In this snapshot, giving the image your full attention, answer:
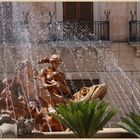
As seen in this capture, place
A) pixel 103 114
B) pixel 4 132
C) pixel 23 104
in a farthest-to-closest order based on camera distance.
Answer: pixel 23 104
pixel 103 114
pixel 4 132

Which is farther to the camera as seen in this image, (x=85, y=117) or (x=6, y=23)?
(x=6, y=23)

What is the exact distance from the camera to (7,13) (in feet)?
60.7

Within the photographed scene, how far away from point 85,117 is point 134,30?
11848 millimetres

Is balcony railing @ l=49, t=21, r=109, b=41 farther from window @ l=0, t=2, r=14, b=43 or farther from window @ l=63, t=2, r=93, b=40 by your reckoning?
window @ l=0, t=2, r=14, b=43

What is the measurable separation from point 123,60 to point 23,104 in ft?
31.4

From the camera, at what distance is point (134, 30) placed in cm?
1900

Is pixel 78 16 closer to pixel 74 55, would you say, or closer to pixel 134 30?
pixel 74 55

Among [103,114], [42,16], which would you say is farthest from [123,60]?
[103,114]

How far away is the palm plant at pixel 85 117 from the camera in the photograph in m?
7.32

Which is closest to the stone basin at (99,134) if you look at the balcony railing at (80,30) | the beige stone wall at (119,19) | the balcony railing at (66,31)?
the balcony railing at (66,31)

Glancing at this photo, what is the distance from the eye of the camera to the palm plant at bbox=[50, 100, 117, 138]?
7320 mm

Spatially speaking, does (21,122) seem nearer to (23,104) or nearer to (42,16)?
(23,104)

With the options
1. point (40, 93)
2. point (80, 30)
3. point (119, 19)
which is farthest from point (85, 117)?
point (119, 19)

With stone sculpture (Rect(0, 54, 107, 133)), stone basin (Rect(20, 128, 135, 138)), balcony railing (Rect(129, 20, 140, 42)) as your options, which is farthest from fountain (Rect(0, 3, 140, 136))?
stone basin (Rect(20, 128, 135, 138))
